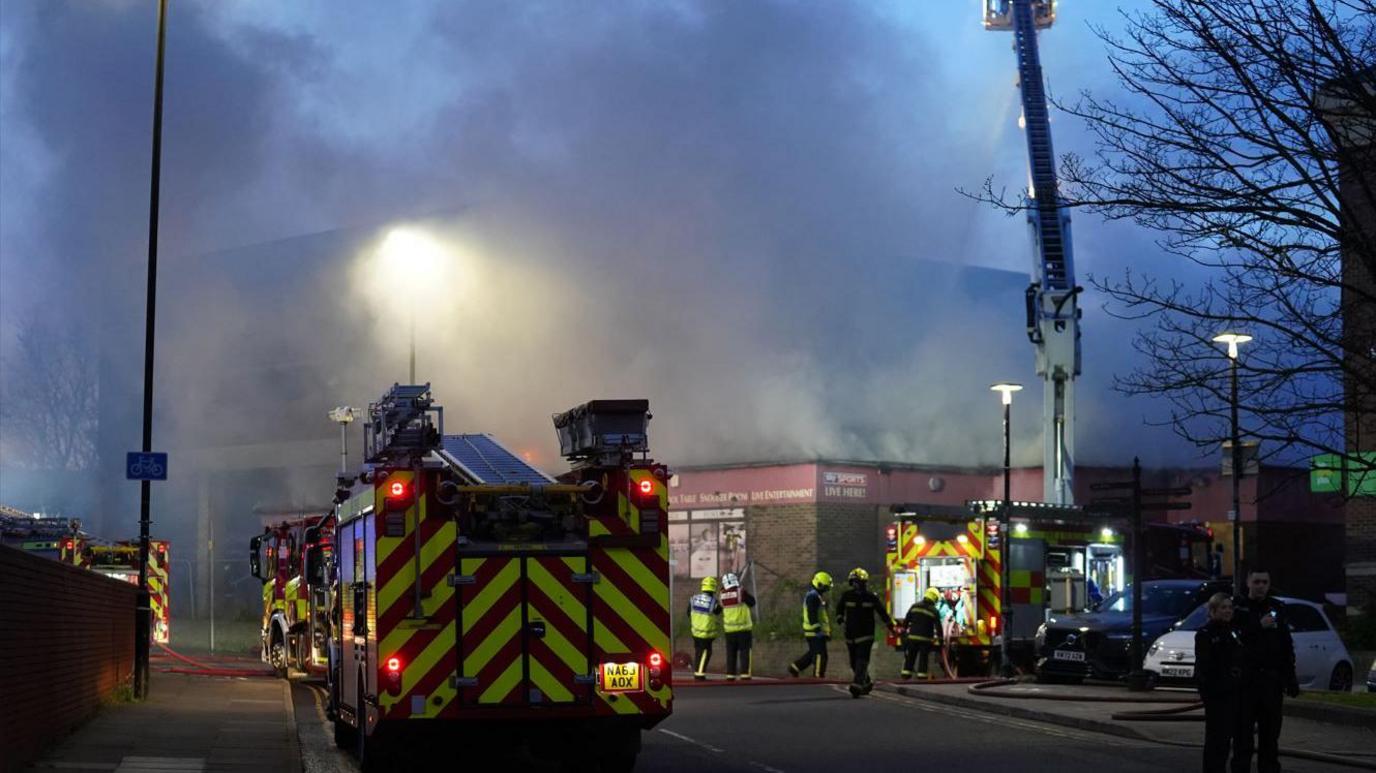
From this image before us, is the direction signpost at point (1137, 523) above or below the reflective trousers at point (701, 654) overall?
above

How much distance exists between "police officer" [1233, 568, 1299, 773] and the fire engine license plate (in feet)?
12.0

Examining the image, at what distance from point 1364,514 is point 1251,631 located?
20.9 meters

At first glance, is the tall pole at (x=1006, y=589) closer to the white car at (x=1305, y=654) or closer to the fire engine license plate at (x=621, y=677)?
the white car at (x=1305, y=654)

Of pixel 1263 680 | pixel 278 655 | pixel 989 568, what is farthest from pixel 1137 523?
pixel 278 655

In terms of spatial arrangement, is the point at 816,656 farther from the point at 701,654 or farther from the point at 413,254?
the point at 413,254

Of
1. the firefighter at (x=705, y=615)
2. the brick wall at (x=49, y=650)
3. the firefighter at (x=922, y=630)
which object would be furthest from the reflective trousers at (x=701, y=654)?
the brick wall at (x=49, y=650)

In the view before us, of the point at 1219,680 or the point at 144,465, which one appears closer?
the point at 1219,680

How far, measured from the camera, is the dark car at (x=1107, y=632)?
21625 millimetres

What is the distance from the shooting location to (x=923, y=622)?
76.1 ft

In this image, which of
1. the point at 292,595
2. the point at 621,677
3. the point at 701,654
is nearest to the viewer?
the point at 621,677

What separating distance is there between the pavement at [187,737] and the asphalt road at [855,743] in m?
0.32

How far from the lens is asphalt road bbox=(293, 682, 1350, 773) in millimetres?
12945

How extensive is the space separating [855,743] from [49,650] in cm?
610

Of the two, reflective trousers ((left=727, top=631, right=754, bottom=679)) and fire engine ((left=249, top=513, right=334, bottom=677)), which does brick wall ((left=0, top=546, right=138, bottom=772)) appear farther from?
reflective trousers ((left=727, top=631, right=754, bottom=679))
